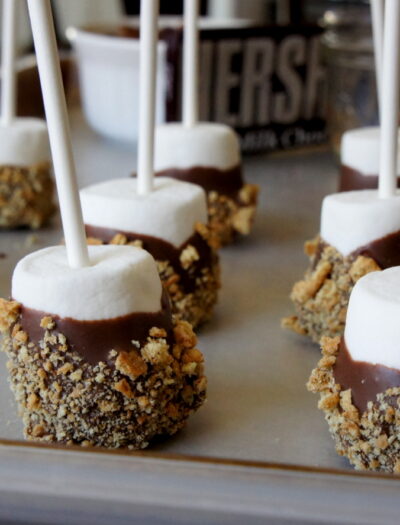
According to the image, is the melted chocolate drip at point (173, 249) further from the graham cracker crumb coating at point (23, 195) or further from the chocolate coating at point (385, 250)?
the graham cracker crumb coating at point (23, 195)

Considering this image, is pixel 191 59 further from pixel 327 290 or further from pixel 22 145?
pixel 327 290

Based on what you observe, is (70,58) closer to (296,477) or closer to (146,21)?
(146,21)

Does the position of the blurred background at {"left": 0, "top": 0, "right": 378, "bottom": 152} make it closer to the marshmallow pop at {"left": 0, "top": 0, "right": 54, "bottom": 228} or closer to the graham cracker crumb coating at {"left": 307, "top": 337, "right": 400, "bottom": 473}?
the marshmallow pop at {"left": 0, "top": 0, "right": 54, "bottom": 228}

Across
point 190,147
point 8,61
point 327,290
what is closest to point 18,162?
point 8,61

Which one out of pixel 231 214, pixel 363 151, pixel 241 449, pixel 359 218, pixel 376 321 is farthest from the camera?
pixel 231 214

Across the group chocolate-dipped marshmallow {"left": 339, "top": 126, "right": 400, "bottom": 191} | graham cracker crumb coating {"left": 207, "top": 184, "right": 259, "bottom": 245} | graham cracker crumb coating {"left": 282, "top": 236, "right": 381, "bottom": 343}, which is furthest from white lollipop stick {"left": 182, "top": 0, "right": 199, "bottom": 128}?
graham cracker crumb coating {"left": 282, "top": 236, "right": 381, "bottom": 343}

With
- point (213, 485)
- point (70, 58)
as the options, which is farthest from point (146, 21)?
point (70, 58)
